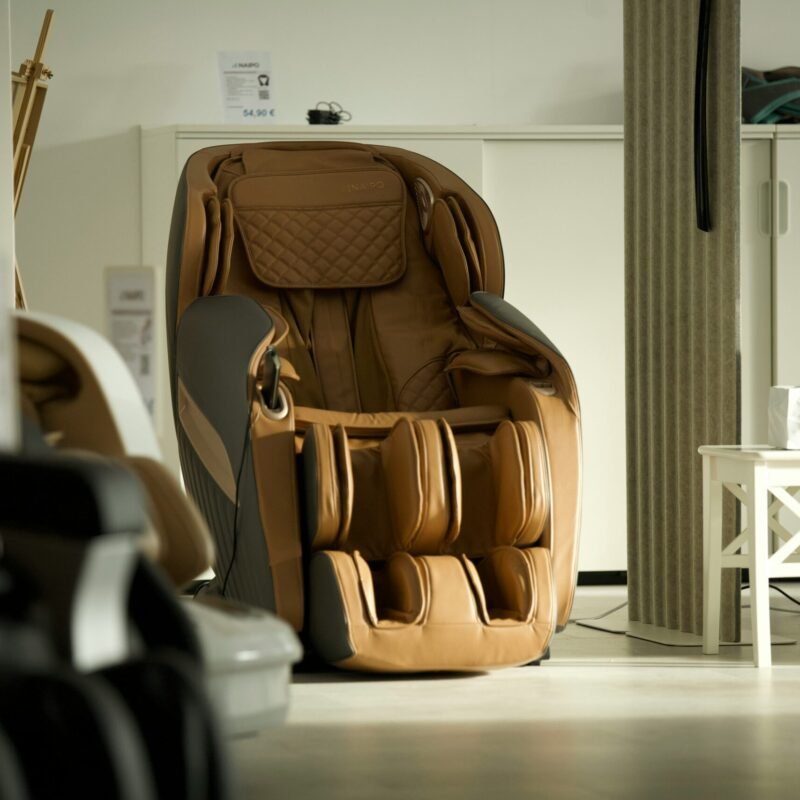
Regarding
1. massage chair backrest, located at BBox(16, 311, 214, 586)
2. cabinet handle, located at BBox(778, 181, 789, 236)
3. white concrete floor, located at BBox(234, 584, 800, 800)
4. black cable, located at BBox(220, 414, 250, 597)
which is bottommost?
white concrete floor, located at BBox(234, 584, 800, 800)

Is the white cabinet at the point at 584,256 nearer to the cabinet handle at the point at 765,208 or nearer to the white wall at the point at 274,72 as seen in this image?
the cabinet handle at the point at 765,208

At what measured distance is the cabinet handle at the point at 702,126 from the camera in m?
3.74

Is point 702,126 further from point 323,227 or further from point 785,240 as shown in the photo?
point 785,240

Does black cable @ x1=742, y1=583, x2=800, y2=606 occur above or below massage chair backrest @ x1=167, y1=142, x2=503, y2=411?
below

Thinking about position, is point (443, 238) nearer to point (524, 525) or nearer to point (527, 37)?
point (524, 525)

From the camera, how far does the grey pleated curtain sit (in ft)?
12.3

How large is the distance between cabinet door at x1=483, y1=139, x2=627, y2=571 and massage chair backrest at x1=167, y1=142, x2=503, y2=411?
1.26 metres

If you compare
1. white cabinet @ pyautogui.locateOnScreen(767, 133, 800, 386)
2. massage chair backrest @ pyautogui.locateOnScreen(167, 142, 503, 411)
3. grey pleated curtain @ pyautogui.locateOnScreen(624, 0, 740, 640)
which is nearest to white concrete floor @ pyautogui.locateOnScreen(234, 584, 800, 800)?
grey pleated curtain @ pyautogui.locateOnScreen(624, 0, 740, 640)

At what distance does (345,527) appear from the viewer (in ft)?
10.4

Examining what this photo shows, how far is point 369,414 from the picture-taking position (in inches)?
136

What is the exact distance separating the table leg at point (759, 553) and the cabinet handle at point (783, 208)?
2.12 m

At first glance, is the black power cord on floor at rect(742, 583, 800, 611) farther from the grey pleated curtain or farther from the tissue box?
the tissue box

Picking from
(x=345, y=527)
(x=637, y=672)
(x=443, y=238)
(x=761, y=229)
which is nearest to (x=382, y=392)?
(x=443, y=238)

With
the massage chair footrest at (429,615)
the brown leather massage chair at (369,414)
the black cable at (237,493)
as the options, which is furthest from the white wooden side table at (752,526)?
the black cable at (237,493)
